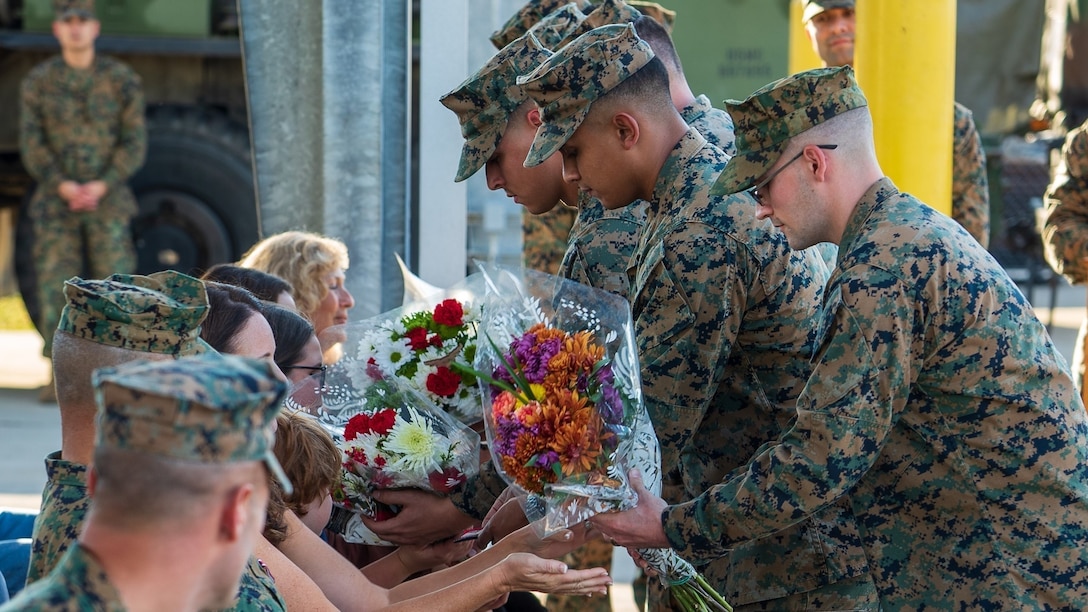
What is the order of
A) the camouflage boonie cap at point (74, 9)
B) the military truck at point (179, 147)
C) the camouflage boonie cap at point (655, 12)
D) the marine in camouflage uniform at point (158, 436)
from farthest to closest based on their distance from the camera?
the military truck at point (179, 147) < the camouflage boonie cap at point (74, 9) < the camouflage boonie cap at point (655, 12) < the marine in camouflage uniform at point (158, 436)

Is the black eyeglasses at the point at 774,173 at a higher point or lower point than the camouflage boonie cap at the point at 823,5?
higher

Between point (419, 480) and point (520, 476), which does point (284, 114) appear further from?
point (520, 476)

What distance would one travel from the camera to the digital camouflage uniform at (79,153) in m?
8.84

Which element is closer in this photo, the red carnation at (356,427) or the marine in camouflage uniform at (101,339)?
the marine in camouflage uniform at (101,339)

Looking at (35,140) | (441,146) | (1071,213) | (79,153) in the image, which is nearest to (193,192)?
(79,153)

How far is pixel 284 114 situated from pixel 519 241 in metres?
1.38

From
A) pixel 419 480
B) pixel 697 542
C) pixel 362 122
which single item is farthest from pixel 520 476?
pixel 362 122

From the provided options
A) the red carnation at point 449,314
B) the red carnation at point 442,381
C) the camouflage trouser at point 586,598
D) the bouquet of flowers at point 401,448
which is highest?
the red carnation at point 449,314

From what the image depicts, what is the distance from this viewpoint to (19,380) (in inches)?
405

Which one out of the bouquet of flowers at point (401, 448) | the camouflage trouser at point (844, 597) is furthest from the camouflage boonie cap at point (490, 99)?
the camouflage trouser at point (844, 597)

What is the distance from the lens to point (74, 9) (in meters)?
8.77

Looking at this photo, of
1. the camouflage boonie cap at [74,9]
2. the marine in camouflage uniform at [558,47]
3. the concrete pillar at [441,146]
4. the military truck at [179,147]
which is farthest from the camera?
the military truck at [179,147]

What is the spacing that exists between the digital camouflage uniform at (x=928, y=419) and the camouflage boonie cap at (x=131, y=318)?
1.10 m

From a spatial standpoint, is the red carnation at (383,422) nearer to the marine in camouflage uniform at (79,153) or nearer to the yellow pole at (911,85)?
the yellow pole at (911,85)
